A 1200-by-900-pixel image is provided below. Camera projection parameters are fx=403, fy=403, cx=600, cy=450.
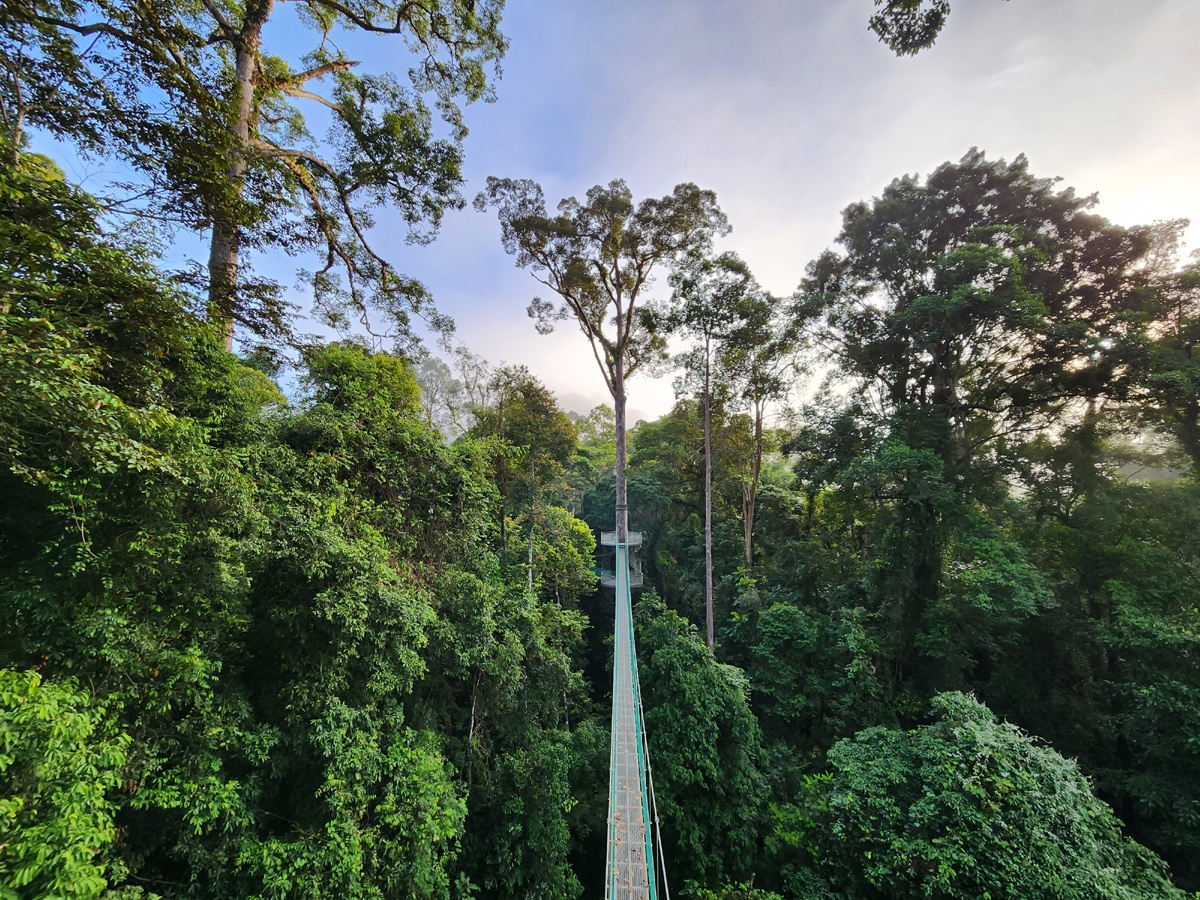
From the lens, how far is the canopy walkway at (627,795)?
316cm

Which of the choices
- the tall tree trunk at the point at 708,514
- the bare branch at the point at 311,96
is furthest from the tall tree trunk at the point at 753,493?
the bare branch at the point at 311,96

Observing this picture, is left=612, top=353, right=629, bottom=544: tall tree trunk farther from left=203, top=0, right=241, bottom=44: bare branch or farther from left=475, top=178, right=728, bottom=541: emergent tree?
left=203, top=0, right=241, bottom=44: bare branch

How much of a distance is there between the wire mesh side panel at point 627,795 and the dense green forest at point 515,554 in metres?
0.79

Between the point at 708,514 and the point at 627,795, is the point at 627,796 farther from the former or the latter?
the point at 708,514

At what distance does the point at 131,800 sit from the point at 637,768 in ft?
12.7

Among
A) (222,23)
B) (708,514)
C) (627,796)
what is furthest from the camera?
(708,514)

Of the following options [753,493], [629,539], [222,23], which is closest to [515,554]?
[629,539]

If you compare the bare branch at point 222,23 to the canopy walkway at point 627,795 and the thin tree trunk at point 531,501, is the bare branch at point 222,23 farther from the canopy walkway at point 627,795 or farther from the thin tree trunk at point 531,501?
the canopy walkway at point 627,795

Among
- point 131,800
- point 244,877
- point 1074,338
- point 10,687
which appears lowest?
point 244,877

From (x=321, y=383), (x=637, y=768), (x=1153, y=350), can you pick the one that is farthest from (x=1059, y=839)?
(x=321, y=383)

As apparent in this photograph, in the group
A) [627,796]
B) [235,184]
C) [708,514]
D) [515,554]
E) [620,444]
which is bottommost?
[627,796]

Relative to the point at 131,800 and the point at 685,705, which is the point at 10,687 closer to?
the point at 131,800

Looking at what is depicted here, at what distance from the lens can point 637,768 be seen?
424 cm

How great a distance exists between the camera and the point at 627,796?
3.94 meters
